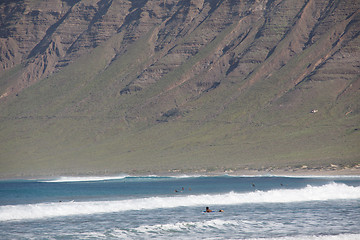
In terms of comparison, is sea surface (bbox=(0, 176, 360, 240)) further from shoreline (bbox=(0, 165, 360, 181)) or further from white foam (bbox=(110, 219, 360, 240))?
shoreline (bbox=(0, 165, 360, 181))

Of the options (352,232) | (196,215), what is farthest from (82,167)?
(352,232)

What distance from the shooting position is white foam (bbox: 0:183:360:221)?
196 ft

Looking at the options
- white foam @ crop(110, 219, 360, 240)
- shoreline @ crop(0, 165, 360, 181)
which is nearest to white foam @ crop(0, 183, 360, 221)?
white foam @ crop(110, 219, 360, 240)

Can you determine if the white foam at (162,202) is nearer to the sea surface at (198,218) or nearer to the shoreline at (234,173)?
the sea surface at (198,218)

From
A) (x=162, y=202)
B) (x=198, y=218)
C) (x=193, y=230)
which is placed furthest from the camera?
(x=162, y=202)

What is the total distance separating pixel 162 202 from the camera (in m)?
66.9

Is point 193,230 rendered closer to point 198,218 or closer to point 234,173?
point 198,218

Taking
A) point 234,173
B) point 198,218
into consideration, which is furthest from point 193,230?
point 234,173

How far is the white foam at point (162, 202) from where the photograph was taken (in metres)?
59.6

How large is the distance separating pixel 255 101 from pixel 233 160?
1436 inches

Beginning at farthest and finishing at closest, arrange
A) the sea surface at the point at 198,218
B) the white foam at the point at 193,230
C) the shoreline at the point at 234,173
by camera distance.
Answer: the shoreline at the point at 234,173
the sea surface at the point at 198,218
the white foam at the point at 193,230

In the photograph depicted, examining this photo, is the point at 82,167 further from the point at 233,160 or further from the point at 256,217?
the point at 256,217

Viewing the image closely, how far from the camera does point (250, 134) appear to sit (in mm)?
181000

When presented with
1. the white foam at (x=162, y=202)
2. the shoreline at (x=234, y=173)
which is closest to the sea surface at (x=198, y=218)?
the white foam at (x=162, y=202)
